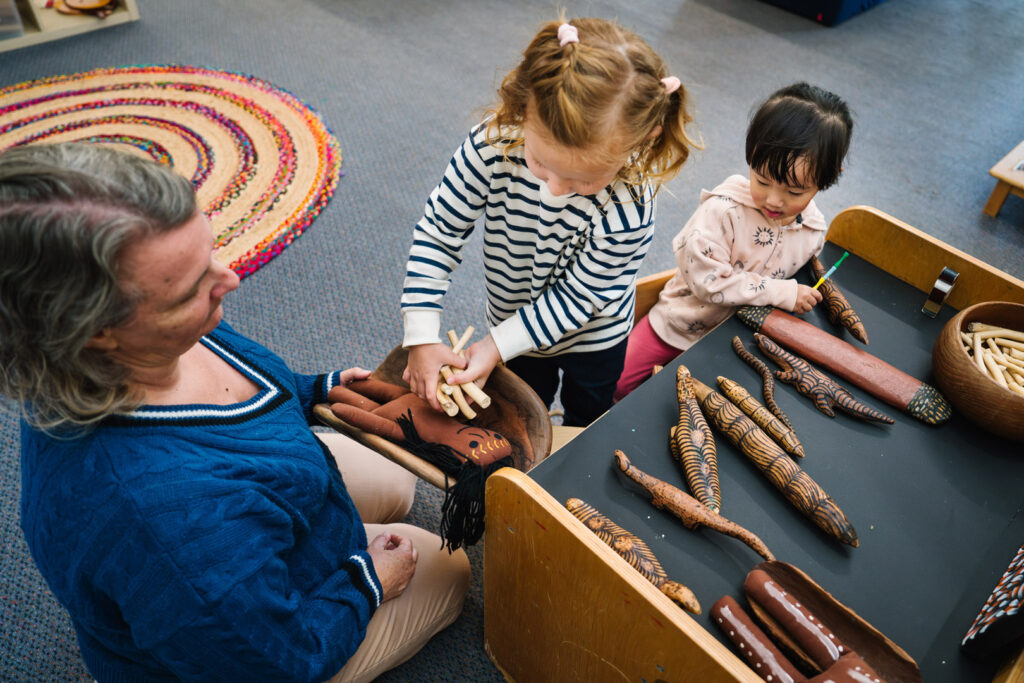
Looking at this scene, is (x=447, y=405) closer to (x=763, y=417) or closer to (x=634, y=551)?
(x=634, y=551)

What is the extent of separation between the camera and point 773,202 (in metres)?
1.20

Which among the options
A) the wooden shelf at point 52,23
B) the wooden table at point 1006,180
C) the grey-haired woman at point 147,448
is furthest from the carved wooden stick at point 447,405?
the wooden shelf at point 52,23

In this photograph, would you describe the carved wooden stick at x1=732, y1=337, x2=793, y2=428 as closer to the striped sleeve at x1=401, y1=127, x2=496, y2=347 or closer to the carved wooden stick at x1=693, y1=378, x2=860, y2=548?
the carved wooden stick at x1=693, y1=378, x2=860, y2=548

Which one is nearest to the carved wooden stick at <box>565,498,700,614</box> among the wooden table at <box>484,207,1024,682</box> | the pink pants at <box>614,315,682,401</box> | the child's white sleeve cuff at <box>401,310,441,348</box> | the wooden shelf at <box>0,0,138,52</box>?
the wooden table at <box>484,207,1024,682</box>

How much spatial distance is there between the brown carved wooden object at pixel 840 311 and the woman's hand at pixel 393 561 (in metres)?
0.83

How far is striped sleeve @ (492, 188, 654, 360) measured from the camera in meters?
0.98

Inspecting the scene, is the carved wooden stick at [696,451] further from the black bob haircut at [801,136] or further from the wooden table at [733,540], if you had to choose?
the black bob haircut at [801,136]

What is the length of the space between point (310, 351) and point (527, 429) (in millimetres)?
966

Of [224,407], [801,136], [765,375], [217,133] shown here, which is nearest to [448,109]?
[217,133]

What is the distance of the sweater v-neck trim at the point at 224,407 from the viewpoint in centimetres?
70

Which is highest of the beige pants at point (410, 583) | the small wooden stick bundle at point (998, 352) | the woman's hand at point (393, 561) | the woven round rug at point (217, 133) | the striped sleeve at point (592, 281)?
the striped sleeve at point (592, 281)

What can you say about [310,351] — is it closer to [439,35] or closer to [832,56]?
[439,35]

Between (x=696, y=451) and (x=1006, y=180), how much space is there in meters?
2.18

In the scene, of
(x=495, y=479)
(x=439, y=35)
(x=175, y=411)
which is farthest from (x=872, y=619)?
(x=439, y=35)
